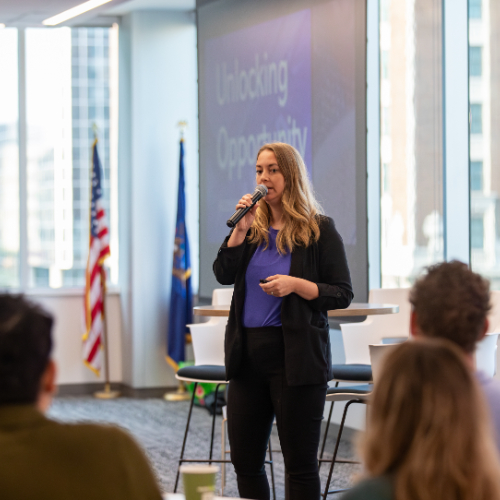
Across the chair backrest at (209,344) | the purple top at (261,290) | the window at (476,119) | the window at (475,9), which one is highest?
the window at (475,9)

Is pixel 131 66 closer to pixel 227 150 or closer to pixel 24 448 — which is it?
pixel 227 150

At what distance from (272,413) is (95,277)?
14.3ft

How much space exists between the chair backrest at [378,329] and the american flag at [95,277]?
3177 mm

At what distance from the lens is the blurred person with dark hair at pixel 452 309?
1.46 metres

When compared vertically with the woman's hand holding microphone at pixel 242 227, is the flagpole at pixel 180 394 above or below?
below

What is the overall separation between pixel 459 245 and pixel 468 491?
357cm

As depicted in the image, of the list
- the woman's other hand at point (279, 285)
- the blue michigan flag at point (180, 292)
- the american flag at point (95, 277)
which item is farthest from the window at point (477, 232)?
the american flag at point (95, 277)

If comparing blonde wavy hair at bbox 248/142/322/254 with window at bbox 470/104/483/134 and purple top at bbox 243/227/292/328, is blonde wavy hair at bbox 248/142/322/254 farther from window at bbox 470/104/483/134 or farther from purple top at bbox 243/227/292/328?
window at bbox 470/104/483/134

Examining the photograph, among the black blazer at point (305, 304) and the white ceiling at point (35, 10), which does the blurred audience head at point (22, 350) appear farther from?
the white ceiling at point (35, 10)

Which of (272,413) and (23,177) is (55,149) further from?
(272,413)

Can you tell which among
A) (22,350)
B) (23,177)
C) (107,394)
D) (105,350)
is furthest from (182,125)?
(22,350)

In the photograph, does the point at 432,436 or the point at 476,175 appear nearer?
the point at 432,436

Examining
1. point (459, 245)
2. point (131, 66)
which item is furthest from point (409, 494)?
point (131, 66)

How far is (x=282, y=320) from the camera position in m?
2.32
